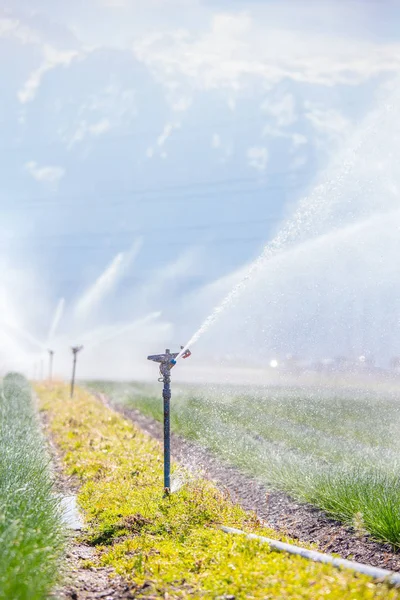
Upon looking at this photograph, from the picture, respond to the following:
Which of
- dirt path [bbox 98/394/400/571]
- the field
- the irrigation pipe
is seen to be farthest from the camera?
the field

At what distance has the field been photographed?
7859 mm

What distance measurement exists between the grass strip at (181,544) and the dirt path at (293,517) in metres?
0.54

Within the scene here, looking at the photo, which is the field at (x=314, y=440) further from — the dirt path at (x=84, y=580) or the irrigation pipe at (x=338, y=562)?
the dirt path at (x=84, y=580)

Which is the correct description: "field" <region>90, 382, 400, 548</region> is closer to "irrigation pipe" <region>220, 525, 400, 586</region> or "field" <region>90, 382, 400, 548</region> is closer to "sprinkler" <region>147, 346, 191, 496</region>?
"irrigation pipe" <region>220, 525, 400, 586</region>

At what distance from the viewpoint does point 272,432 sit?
1430 cm

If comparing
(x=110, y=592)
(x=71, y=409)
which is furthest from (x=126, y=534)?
(x=71, y=409)

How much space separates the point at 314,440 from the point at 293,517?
485 centimetres

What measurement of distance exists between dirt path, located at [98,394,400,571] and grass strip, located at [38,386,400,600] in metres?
0.54

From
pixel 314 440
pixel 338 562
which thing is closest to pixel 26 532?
pixel 338 562

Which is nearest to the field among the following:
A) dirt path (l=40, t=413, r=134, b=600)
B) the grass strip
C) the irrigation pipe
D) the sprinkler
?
the grass strip

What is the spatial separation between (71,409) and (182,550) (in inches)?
645

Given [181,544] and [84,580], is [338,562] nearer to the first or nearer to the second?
[181,544]

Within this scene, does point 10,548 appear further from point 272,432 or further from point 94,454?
point 272,432

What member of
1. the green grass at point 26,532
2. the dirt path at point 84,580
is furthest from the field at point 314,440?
the green grass at point 26,532
